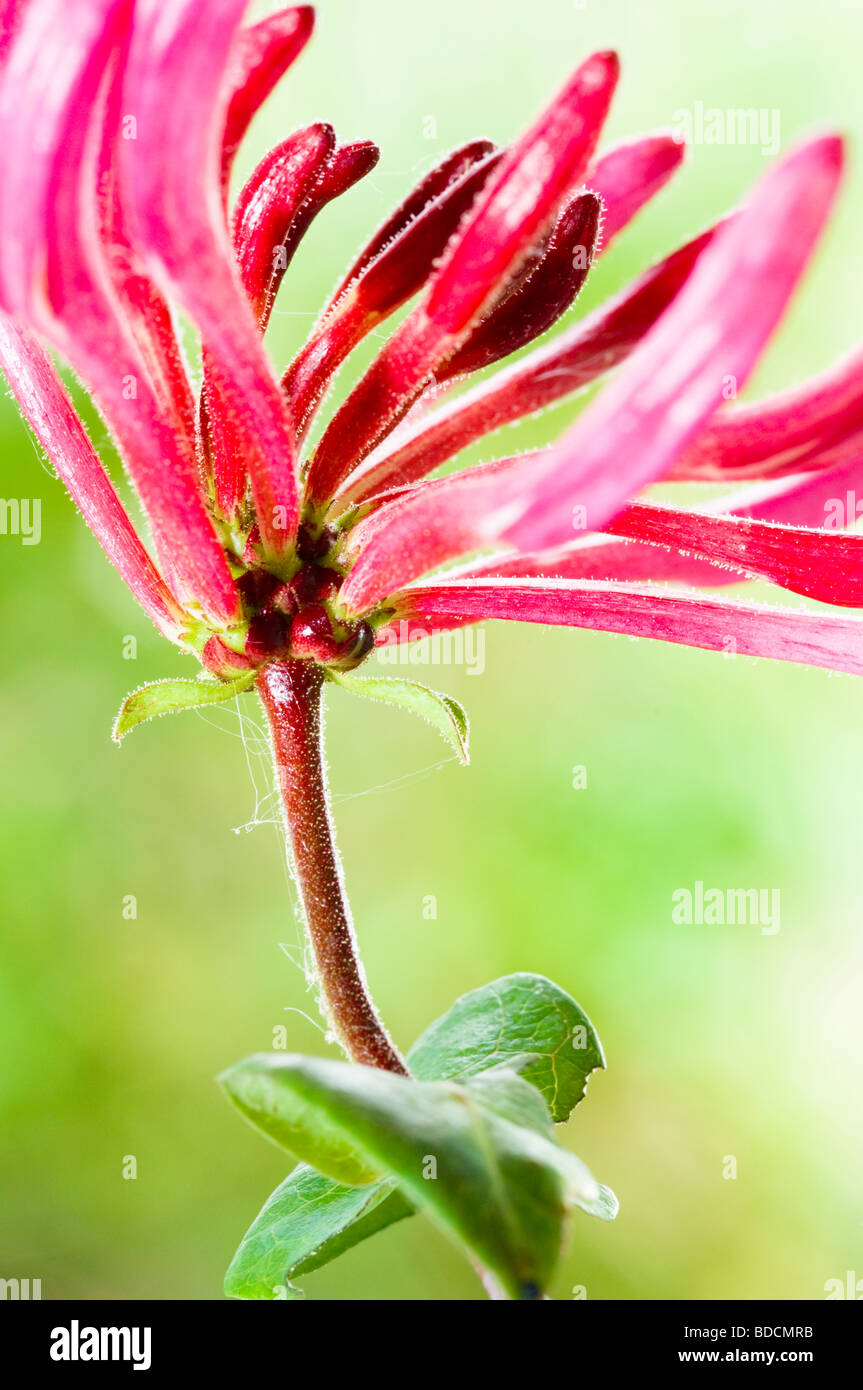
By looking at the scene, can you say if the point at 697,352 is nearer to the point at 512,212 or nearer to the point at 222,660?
the point at 512,212

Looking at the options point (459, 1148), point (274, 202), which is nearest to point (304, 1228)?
point (459, 1148)

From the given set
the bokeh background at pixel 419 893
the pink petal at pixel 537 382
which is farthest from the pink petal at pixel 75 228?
the bokeh background at pixel 419 893

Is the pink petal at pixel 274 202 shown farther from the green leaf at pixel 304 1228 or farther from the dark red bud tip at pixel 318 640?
the green leaf at pixel 304 1228

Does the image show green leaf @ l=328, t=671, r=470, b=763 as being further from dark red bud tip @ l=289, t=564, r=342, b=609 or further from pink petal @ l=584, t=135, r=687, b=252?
pink petal @ l=584, t=135, r=687, b=252

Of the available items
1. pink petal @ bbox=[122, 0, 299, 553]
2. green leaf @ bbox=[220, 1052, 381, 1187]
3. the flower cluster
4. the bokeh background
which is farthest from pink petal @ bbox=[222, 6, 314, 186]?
the bokeh background

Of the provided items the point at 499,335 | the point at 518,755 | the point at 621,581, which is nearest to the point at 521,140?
the point at 499,335

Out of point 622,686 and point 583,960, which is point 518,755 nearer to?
point 622,686
